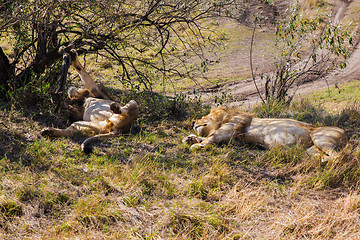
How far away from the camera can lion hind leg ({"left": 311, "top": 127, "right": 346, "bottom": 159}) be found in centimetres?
470

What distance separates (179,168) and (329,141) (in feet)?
7.23

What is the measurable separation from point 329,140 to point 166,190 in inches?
99.7

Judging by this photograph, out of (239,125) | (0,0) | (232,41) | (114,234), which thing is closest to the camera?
(114,234)

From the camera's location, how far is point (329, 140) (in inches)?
189

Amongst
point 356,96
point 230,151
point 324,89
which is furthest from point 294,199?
point 324,89

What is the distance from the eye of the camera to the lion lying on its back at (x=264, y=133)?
4871mm

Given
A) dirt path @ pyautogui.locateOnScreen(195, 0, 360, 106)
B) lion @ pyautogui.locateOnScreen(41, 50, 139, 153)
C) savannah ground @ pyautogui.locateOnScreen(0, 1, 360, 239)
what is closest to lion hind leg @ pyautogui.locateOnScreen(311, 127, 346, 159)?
savannah ground @ pyautogui.locateOnScreen(0, 1, 360, 239)

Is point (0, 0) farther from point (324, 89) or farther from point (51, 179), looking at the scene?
point (324, 89)

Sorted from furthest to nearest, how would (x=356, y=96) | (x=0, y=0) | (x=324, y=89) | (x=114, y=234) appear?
(x=324, y=89) < (x=356, y=96) < (x=0, y=0) < (x=114, y=234)

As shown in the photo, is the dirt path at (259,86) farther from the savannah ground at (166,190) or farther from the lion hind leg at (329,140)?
the savannah ground at (166,190)

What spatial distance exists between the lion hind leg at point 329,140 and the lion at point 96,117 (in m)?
2.97

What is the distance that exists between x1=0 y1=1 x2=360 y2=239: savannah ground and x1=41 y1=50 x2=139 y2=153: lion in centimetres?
17

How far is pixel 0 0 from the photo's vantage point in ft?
20.4

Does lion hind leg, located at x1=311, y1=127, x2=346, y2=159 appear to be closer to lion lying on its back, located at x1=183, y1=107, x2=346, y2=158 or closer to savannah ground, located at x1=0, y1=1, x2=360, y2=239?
lion lying on its back, located at x1=183, y1=107, x2=346, y2=158
